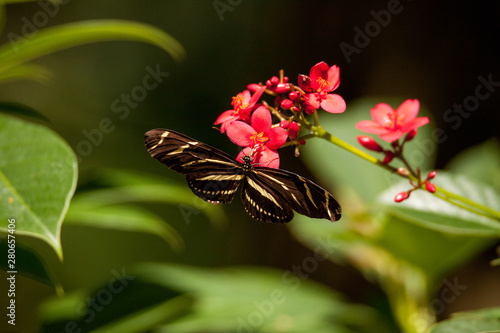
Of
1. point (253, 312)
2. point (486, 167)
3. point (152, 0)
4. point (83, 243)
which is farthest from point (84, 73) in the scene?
point (486, 167)

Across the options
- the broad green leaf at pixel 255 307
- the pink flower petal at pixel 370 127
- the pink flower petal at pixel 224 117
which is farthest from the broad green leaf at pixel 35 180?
the broad green leaf at pixel 255 307

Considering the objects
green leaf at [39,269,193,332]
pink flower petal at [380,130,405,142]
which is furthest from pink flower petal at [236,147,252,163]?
green leaf at [39,269,193,332]

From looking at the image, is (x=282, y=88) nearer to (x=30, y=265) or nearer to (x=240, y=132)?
(x=240, y=132)

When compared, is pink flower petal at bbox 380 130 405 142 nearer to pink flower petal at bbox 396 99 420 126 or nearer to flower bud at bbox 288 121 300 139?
pink flower petal at bbox 396 99 420 126

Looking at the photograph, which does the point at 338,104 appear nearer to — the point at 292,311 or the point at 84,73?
the point at 292,311

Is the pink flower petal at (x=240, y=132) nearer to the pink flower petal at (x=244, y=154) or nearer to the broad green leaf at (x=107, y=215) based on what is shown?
the pink flower petal at (x=244, y=154)
